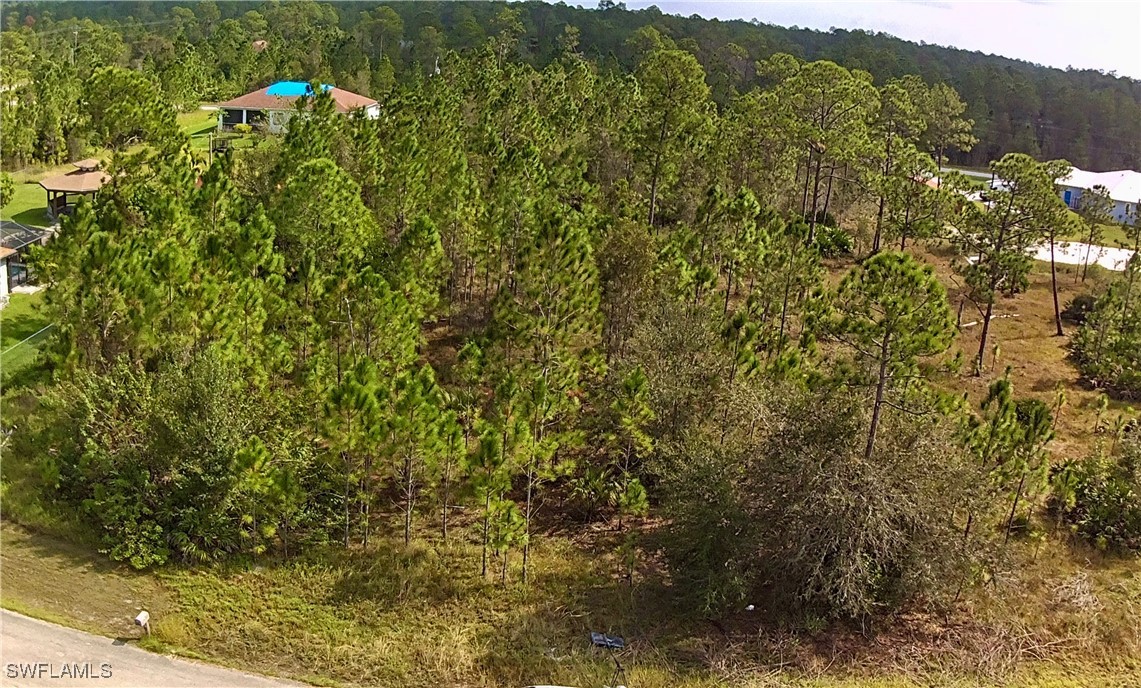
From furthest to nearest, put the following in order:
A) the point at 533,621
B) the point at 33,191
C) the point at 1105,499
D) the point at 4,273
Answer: the point at 33,191
the point at 4,273
the point at 1105,499
the point at 533,621

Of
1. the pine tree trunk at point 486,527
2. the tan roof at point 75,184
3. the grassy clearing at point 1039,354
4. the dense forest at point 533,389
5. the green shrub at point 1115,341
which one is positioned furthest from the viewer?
the tan roof at point 75,184

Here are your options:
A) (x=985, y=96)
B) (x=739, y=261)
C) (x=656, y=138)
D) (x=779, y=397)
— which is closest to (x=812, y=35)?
(x=985, y=96)

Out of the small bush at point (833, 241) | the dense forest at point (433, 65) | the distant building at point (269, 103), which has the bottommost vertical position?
the small bush at point (833, 241)

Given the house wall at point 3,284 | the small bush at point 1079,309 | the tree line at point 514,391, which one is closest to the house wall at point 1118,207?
the small bush at point 1079,309

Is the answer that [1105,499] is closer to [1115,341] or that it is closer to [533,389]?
[1115,341]

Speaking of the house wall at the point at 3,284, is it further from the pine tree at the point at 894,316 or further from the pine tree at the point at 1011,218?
the pine tree at the point at 1011,218

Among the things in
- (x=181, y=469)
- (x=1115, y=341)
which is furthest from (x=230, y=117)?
(x=1115, y=341)
